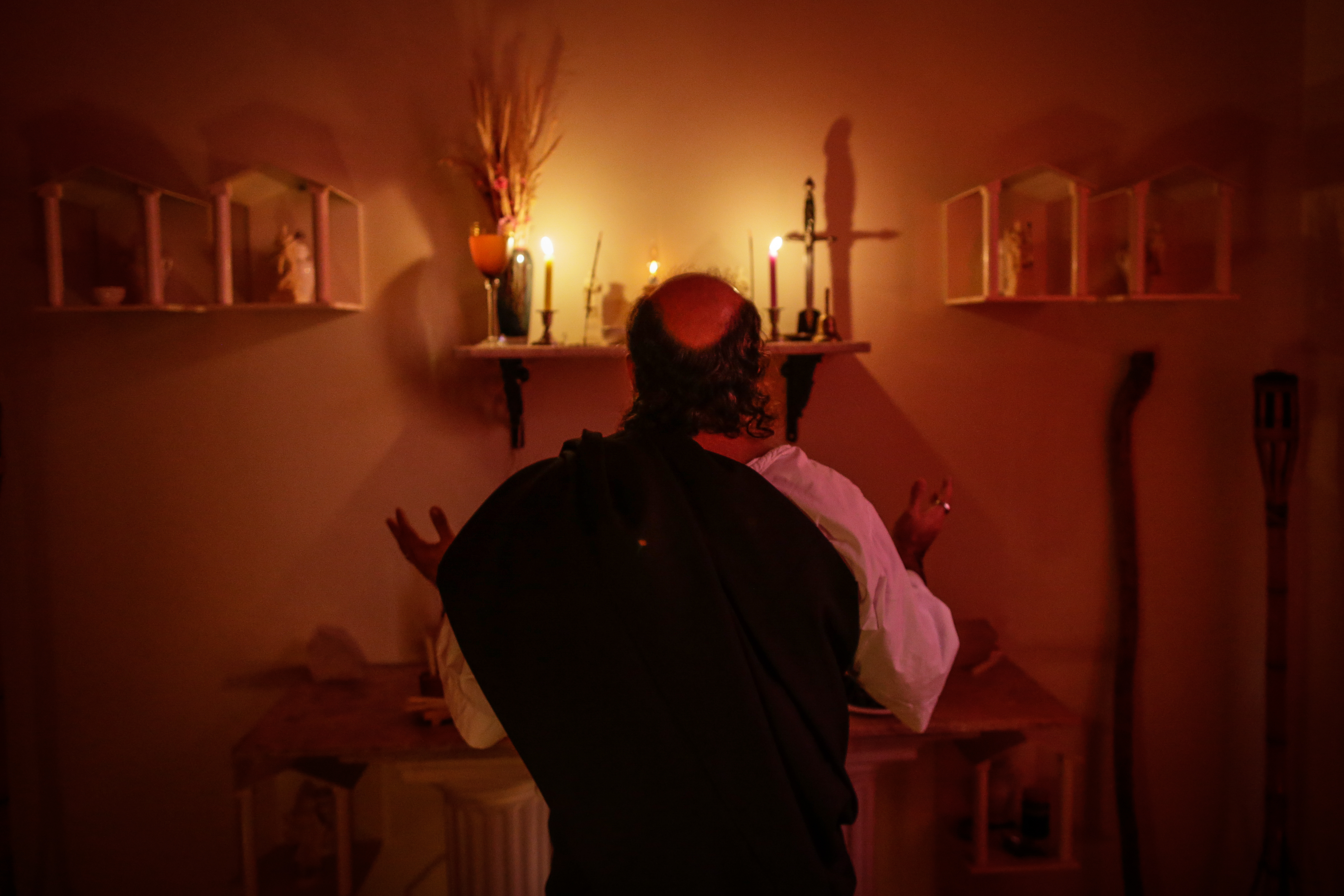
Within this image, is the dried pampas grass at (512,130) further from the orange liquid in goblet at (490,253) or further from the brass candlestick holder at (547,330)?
the brass candlestick holder at (547,330)

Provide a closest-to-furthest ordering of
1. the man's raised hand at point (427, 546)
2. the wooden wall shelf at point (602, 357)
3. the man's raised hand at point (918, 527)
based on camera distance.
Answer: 1. the man's raised hand at point (918, 527)
2. the man's raised hand at point (427, 546)
3. the wooden wall shelf at point (602, 357)

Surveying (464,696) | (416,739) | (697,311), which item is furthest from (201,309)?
(697,311)

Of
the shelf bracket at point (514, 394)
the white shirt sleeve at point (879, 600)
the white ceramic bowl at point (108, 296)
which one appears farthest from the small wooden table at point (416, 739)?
the white ceramic bowl at point (108, 296)

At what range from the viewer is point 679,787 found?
1138 millimetres

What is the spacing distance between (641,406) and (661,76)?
1250 mm

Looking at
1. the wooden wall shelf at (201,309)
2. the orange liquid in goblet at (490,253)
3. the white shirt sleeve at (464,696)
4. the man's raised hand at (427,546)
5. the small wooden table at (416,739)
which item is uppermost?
the orange liquid in goblet at (490,253)

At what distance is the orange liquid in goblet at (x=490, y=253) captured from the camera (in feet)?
6.44

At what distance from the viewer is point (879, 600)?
123cm

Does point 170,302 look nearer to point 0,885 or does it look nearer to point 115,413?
point 115,413

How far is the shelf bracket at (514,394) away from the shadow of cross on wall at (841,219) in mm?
781

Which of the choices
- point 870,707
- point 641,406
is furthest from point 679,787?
point 870,707

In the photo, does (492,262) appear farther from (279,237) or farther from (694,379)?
(694,379)

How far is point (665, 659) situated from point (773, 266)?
3.72 feet

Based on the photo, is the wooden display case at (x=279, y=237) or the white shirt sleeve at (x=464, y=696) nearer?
the white shirt sleeve at (x=464, y=696)
